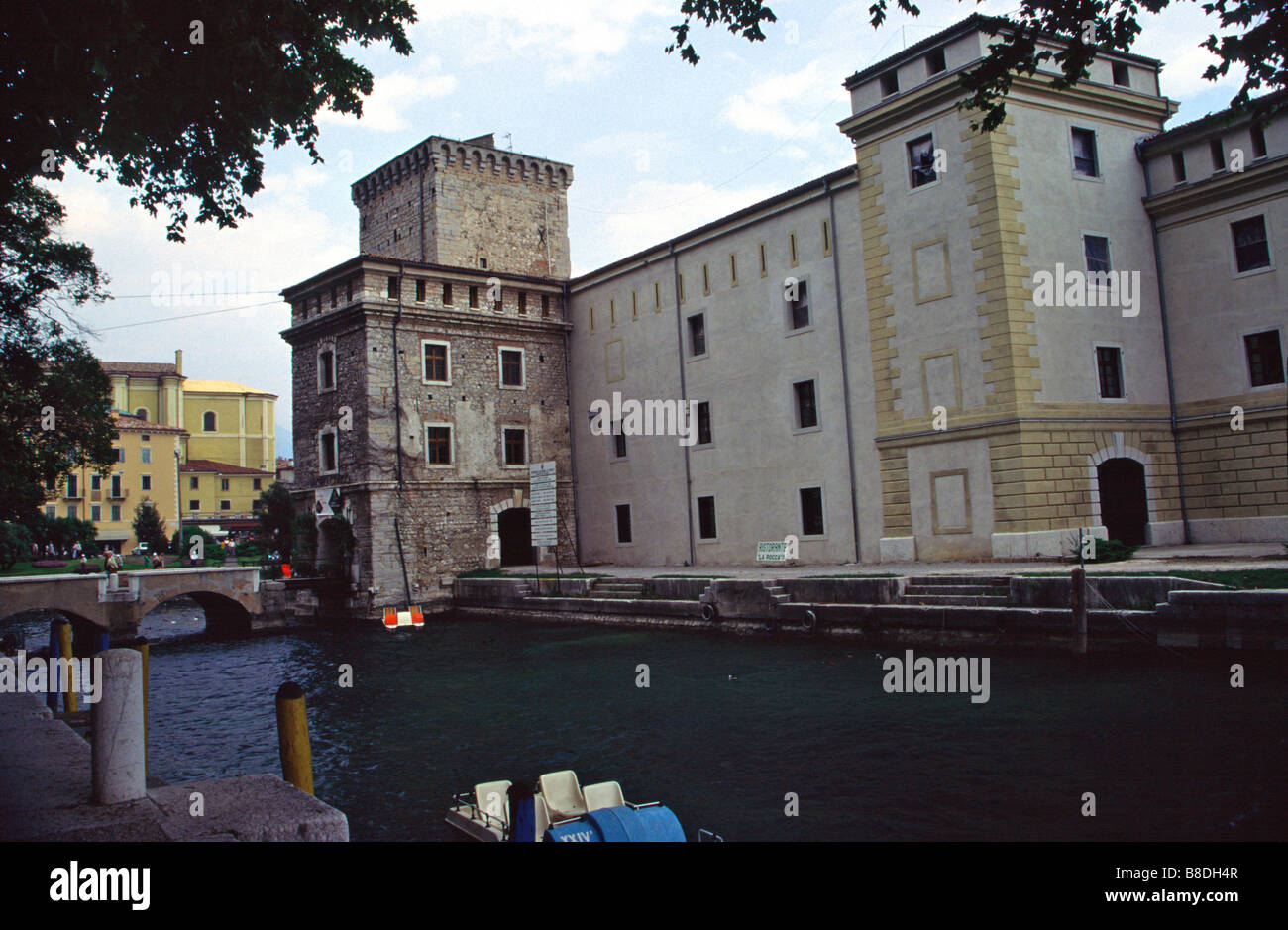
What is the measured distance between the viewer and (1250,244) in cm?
2281

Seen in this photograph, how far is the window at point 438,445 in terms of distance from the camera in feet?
112

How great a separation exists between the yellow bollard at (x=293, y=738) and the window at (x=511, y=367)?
29.7 meters

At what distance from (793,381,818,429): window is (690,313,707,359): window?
4564 mm

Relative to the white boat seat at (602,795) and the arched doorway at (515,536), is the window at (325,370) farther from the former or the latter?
the white boat seat at (602,795)

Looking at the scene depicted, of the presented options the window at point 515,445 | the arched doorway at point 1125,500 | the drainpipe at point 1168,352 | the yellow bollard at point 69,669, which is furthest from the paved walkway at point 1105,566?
the yellow bollard at point 69,669

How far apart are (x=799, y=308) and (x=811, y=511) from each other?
6488 mm

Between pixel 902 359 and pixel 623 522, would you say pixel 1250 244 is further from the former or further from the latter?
pixel 623 522

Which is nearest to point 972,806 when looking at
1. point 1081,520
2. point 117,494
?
point 1081,520

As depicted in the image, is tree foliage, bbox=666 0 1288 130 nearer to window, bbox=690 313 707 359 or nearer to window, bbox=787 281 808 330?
window, bbox=787 281 808 330

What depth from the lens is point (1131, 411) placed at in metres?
23.8

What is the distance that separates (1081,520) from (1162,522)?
2.75m

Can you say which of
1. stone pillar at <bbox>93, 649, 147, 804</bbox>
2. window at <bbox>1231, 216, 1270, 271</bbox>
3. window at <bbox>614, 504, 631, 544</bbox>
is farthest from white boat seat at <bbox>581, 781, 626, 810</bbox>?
window at <bbox>614, 504, 631, 544</bbox>

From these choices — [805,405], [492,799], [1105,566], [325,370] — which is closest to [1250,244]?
[1105,566]
